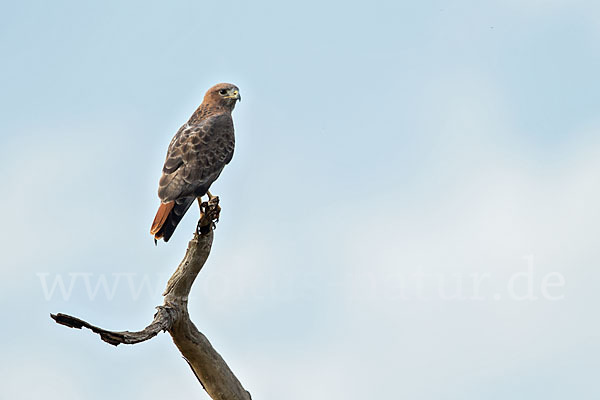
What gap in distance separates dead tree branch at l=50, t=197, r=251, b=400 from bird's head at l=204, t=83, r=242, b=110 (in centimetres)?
214

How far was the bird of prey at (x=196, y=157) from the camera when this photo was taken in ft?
31.3

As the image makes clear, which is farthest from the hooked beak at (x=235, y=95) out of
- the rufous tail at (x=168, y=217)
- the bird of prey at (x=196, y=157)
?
the rufous tail at (x=168, y=217)

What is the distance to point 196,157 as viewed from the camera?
33.6ft

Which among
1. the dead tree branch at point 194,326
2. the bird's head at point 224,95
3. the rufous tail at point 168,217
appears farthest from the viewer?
the bird's head at point 224,95

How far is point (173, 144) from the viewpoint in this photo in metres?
10.6

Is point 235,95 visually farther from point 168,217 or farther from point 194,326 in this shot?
point 194,326

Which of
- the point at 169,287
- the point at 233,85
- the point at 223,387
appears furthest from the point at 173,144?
the point at 223,387

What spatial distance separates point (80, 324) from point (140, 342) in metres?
0.71

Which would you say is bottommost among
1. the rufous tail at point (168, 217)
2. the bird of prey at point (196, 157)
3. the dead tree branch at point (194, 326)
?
the dead tree branch at point (194, 326)

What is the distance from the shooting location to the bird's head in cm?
1135

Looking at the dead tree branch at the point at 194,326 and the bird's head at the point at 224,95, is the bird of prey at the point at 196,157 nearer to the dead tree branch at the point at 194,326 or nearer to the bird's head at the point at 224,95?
the bird's head at the point at 224,95

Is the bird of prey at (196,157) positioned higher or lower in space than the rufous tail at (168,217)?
higher

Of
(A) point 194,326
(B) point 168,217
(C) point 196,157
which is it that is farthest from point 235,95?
(A) point 194,326

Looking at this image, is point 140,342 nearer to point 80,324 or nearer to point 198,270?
point 80,324
